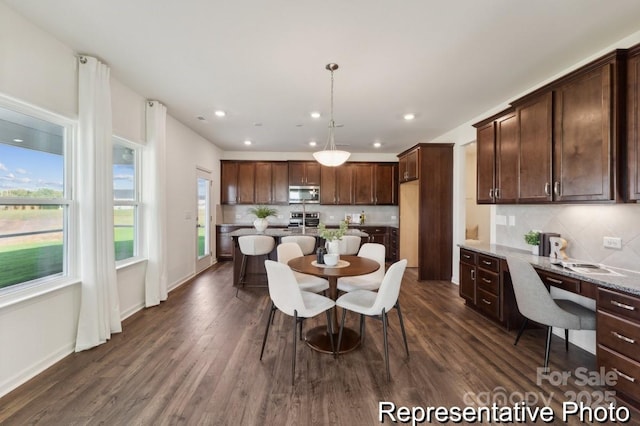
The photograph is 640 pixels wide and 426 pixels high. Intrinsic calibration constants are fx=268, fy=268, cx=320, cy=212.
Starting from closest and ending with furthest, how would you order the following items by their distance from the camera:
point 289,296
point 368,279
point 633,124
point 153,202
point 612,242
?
point 633,124 < point 289,296 < point 612,242 < point 368,279 < point 153,202

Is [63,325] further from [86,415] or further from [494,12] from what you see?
[494,12]

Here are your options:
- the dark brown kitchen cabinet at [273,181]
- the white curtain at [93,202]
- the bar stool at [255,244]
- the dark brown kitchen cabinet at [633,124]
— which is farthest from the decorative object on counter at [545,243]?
the dark brown kitchen cabinet at [273,181]

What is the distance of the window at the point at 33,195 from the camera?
80.4 inches

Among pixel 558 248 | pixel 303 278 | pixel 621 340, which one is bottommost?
pixel 621 340

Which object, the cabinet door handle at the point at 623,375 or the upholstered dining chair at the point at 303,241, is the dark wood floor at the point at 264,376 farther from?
the upholstered dining chair at the point at 303,241

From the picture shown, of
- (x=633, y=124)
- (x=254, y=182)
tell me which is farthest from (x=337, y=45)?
(x=254, y=182)

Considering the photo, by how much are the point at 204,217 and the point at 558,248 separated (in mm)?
5918

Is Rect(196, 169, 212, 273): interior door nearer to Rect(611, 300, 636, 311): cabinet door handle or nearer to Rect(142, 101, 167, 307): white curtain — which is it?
Rect(142, 101, 167, 307): white curtain

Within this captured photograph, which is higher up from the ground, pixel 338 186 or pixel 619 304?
pixel 338 186

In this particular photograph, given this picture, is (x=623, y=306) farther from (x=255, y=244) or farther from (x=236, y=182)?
(x=236, y=182)

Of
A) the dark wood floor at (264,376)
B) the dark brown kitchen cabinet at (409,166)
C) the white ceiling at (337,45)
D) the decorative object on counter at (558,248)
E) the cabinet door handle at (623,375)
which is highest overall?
the white ceiling at (337,45)

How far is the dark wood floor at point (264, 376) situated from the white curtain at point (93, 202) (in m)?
0.26

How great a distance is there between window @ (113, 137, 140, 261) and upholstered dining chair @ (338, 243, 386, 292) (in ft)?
8.92

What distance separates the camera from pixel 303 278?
3043 millimetres
